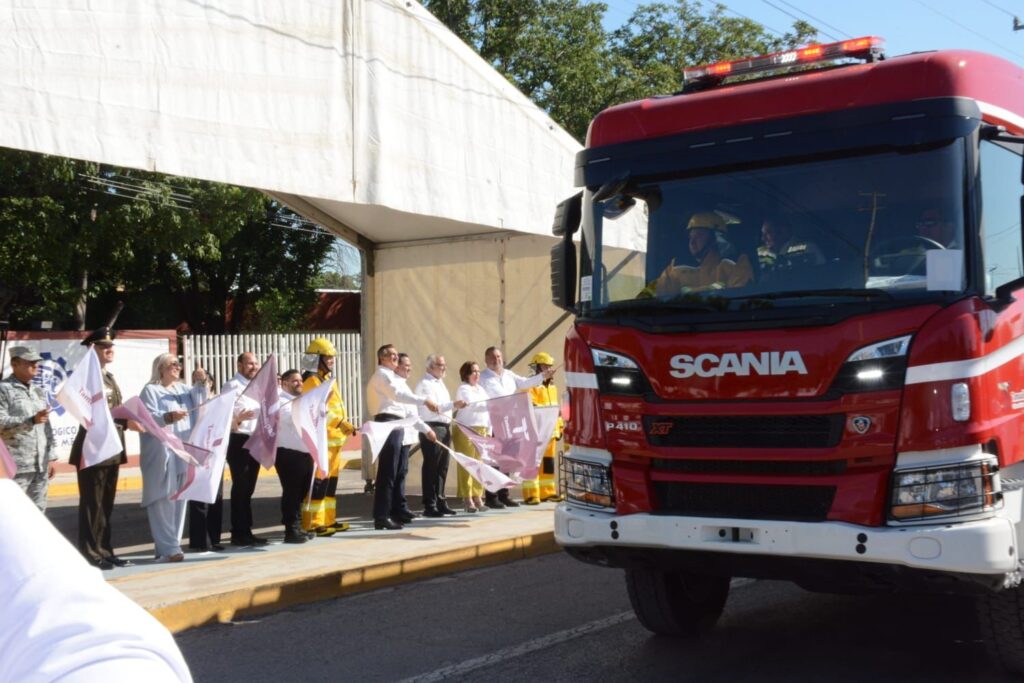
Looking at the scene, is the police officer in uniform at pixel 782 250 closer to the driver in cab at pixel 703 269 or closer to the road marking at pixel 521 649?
the driver in cab at pixel 703 269

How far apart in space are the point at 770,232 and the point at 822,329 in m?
0.76

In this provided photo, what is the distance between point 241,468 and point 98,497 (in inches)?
57.5

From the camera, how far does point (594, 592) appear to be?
27.5ft

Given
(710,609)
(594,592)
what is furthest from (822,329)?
Result: (594,592)

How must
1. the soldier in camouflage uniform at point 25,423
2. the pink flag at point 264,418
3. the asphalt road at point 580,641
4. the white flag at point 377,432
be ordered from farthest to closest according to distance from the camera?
the white flag at point 377,432
the pink flag at point 264,418
the soldier in camouflage uniform at point 25,423
the asphalt road at point 580,641

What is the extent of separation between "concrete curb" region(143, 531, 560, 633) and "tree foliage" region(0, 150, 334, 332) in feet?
49.0

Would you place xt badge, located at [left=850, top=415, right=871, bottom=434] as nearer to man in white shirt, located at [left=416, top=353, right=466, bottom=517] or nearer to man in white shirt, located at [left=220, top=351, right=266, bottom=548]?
man in white shirt, located at [left=220, top=351, right=266, bottom=548]

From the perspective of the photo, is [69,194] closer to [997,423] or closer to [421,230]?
[421,230]

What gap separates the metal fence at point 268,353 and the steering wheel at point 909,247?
14249 millimetres

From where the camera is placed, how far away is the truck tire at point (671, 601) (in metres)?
6.73

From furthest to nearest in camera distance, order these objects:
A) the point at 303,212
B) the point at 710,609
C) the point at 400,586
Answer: the point at 303,212, the point at 400,586, the point at 710,609

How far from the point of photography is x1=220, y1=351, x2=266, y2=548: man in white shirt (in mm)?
10000

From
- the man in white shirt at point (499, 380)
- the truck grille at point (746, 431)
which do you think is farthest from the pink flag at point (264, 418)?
the truck grille at point (746, 431)

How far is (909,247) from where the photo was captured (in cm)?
553
